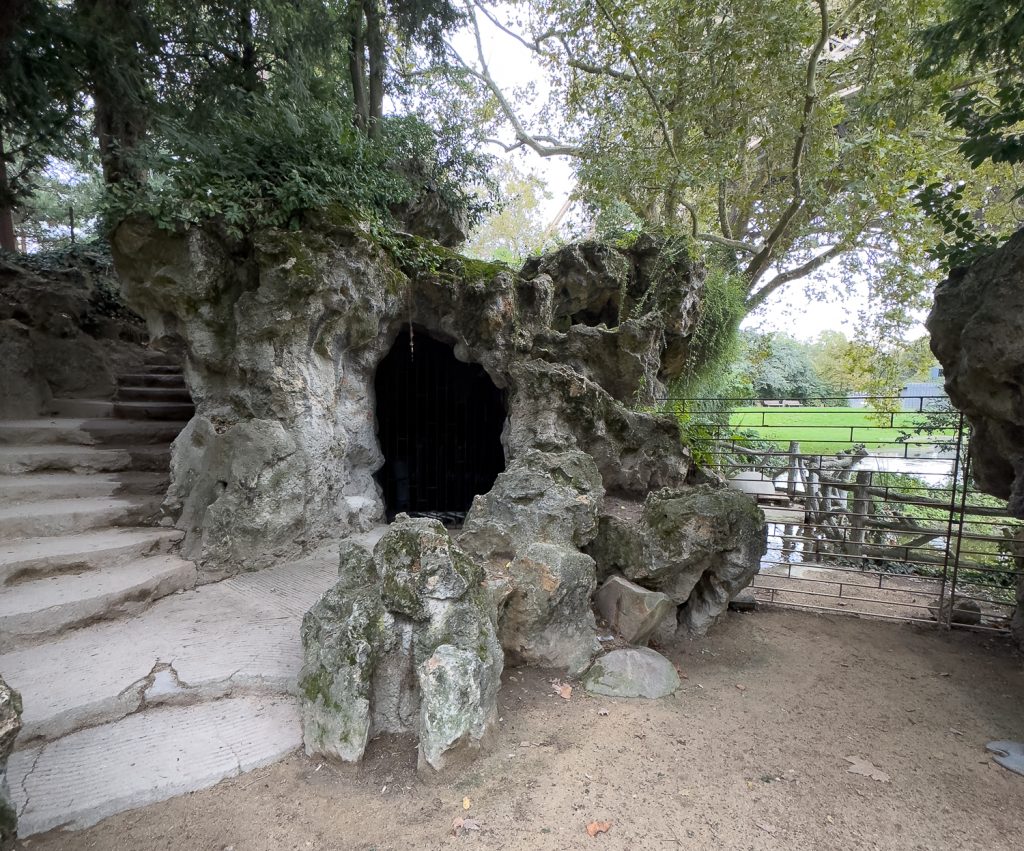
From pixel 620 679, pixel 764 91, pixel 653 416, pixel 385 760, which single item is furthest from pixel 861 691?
pixel 764 91

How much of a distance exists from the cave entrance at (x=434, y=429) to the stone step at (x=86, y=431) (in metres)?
2.49


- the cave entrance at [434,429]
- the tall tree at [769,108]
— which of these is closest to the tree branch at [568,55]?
the tall tree at [769,108]

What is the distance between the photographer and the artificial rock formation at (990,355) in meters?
3.37

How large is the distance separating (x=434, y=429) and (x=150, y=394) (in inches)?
147

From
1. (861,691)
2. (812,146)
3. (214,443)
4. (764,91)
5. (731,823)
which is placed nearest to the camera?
(731,823)

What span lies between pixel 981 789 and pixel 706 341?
20.8 feet

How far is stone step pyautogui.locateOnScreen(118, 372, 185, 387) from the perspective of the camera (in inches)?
278

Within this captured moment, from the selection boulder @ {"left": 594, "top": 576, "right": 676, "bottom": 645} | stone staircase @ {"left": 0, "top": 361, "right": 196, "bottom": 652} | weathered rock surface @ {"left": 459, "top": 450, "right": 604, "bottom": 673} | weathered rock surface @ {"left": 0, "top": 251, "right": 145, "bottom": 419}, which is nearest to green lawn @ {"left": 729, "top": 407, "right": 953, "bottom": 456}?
boulder @ {"left": 594, "top": 576, "right": 676, "bottom": 645}

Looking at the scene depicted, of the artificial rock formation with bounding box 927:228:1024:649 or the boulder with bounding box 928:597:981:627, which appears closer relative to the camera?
the artificial rock formation with bounding box 927:228:1024:649

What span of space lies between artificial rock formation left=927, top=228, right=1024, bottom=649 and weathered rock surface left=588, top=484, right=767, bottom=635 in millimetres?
1852

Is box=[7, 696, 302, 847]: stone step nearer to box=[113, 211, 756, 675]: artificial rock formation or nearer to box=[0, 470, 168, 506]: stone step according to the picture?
box=[113, 211, 756, 675]: artificial rock formation

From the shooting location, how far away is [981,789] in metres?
2.85

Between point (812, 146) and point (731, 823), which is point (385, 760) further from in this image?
point (812, 146)

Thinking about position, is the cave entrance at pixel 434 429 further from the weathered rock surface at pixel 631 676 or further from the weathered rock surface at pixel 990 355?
the weathered rock surface at pixel 990 355
